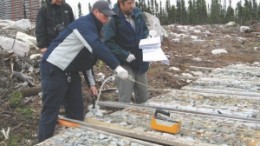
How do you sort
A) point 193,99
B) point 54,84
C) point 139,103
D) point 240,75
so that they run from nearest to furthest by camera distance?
point 54,84 → point 139,103 → point 193,99 → point 240,75

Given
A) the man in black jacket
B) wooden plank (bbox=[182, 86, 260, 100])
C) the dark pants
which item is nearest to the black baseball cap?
the dark pants

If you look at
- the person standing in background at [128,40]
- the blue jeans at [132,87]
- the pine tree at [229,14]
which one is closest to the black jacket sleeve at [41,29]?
the person standing in background at [128,40]

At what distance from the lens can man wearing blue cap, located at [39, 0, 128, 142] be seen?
402cm

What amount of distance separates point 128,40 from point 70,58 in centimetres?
125

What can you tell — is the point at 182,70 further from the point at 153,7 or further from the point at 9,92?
the point at 153,7

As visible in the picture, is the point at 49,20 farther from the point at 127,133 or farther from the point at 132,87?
the point at 127,133

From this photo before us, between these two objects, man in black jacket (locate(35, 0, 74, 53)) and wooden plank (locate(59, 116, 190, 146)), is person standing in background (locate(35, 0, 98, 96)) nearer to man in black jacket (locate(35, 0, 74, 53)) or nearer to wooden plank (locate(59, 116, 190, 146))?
man in black jacket (locate(35, 0, 74, 53))

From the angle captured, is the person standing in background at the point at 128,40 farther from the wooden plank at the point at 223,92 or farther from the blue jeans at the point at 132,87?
the wooden plank at the point at 223,92

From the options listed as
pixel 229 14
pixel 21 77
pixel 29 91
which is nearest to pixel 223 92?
pixel 29 91

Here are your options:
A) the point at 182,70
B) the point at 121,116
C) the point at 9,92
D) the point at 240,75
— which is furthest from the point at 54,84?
the point at 182,70

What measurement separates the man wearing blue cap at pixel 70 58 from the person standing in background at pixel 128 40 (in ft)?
2.49

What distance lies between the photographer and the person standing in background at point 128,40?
16.7 ft

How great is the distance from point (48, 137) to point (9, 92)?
7.66 ft

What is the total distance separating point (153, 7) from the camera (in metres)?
55.8
